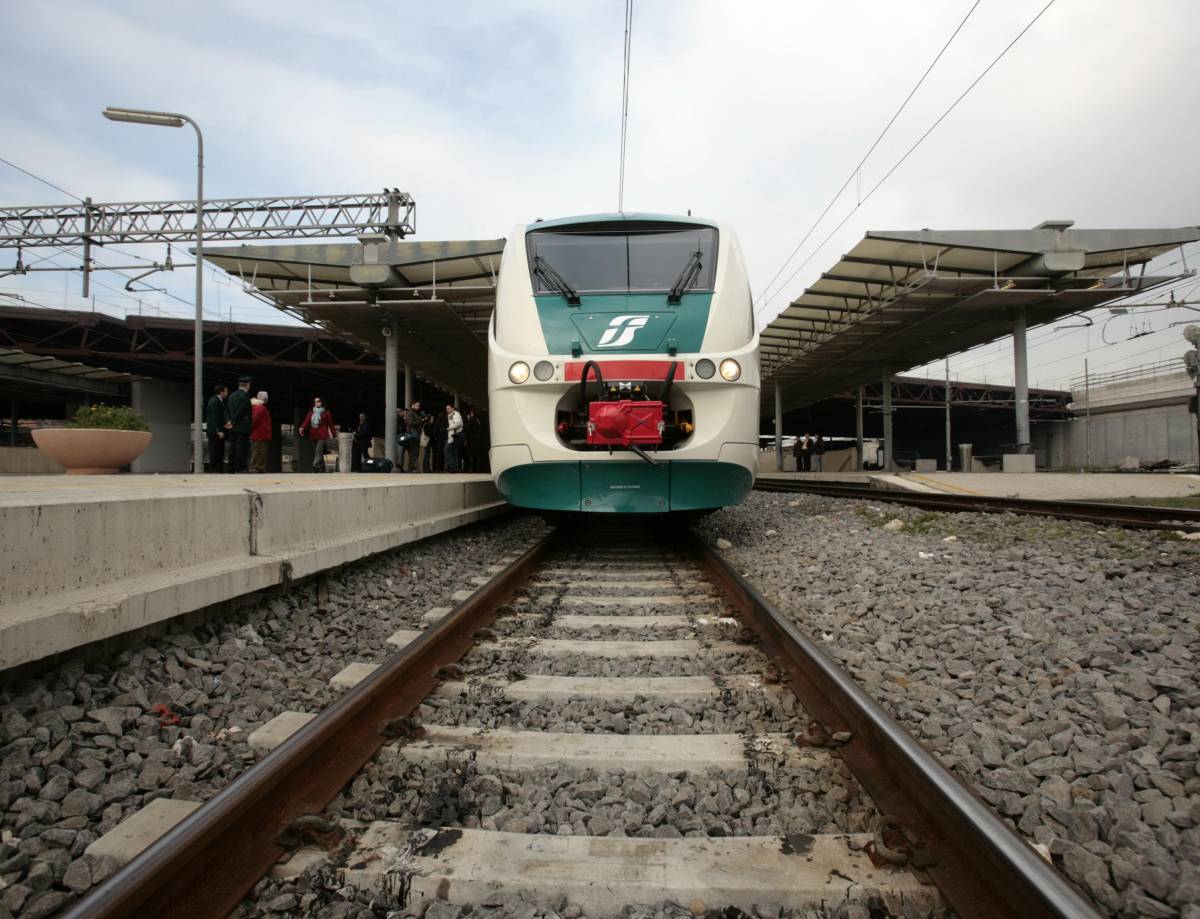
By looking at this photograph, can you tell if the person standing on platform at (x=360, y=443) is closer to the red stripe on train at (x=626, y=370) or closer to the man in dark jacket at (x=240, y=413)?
the man in dark jacket at (x=240, y=413)

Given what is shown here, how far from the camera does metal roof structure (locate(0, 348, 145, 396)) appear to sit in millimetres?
24475

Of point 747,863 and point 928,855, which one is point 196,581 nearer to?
point 747,863

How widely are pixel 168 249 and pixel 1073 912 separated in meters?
21.7

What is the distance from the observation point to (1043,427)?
51.6m

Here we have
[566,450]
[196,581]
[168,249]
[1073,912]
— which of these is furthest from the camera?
[168,249]

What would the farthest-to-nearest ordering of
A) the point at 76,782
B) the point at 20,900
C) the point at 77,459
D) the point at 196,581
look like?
1. the point at 77,459
2. the point at 196,581
3. the point at 76,782
4. the point at 20,900

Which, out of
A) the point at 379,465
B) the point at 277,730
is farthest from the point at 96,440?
the point at 277,730

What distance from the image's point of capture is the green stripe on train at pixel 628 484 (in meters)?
5.18

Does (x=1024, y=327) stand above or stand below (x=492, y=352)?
above

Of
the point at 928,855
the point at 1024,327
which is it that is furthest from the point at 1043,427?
the point at 928,855

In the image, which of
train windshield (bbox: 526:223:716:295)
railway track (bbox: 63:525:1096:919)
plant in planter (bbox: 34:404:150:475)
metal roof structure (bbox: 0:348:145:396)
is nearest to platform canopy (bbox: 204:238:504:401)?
plant in planter (bbox: 34:404:150:475)

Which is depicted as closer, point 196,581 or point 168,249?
point 196,581

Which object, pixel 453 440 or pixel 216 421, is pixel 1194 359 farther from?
pixel 216 421

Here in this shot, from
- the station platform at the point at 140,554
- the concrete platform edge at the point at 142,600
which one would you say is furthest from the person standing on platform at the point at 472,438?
the concrete platform edge at the point at 142,600
